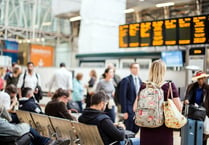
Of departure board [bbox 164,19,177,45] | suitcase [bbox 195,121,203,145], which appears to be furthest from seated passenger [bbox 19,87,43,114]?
departure board [bbox 164,19,177,45]

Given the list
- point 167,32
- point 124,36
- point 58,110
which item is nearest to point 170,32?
point 167,32

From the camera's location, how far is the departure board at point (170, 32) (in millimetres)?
10430

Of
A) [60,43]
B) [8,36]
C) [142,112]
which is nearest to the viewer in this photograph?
[142,112]

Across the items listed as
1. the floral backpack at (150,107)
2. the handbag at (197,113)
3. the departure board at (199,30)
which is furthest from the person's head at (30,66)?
the floral backpack at (150,107)

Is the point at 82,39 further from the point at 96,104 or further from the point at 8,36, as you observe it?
the point at 96,104

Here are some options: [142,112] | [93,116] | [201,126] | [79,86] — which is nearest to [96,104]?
[93,116]

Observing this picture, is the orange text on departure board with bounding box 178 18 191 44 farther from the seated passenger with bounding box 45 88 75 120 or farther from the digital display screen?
the seated passenger with bounding box 45 88 75 120

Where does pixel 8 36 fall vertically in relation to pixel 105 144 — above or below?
above

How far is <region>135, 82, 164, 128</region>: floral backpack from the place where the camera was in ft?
11.3

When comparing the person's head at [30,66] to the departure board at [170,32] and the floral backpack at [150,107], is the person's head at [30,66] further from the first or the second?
the floral backpack at [150,107]

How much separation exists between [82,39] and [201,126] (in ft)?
36.9

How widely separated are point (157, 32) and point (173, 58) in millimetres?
1051

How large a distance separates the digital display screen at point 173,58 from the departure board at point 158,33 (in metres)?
0.69

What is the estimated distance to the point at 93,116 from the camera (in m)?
4.15
